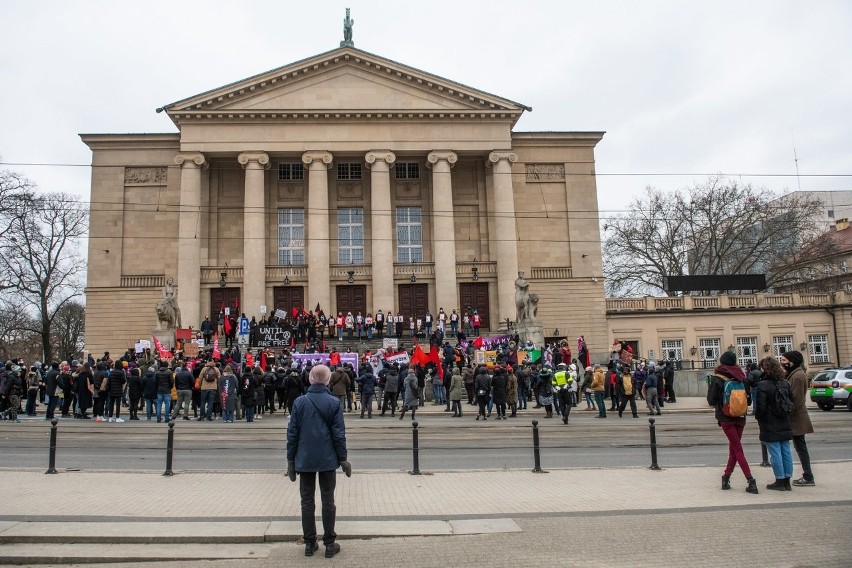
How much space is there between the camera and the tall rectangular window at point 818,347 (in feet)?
144

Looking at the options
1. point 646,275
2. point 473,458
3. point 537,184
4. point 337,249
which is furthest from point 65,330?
point 473,458

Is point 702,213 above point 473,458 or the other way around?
above

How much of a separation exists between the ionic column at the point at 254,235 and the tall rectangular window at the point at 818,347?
34.1 meters

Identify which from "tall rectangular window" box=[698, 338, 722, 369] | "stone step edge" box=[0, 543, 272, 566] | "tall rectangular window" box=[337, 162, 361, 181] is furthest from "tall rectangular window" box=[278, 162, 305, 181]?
"stone step edge" box=[0, 543, 272, 566]

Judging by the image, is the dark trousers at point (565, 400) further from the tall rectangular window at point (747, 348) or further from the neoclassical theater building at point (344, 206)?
the tall rectangular window at point (747, 348)

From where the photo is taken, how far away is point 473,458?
13820 mm

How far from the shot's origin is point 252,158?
136ft

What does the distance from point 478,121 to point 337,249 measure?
1194 centimetres

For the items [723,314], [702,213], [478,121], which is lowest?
[723,314]

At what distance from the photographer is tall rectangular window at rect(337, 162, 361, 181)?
45.5 meters

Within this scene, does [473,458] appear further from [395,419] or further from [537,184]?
[537,184]

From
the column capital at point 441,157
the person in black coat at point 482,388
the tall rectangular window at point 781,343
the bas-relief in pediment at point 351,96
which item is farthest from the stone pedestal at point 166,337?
the tall rectangular window at point 781,343

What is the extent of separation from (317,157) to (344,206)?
445cm

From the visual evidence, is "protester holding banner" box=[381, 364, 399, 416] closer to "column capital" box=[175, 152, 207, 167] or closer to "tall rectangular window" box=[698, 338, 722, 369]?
"column capital" box=[175, 152, 207, 167]
